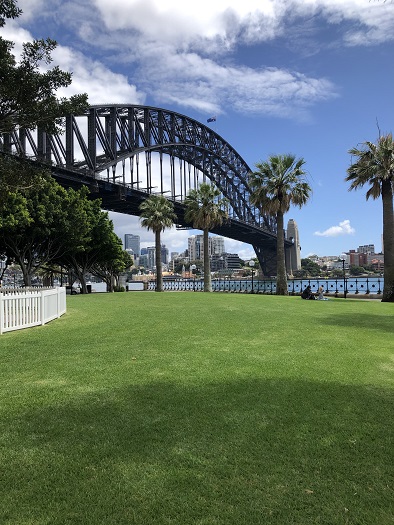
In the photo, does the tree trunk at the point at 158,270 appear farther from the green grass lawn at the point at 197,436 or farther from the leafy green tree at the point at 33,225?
the green grass lawn at the point at 197,436

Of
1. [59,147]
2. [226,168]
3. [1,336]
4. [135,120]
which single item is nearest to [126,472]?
[1,336]

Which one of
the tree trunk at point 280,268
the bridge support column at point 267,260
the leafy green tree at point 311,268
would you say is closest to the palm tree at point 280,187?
the tree trunk at point 280,268

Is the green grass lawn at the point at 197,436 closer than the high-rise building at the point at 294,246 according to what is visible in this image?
Yes

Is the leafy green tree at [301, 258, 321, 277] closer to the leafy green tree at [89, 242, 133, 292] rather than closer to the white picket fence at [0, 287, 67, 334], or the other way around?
the leafy green tree at [89, 242, 133, 292]

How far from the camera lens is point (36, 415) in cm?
447

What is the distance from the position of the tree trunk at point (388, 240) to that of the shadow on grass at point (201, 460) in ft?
70.5

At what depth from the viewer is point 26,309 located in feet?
37.4

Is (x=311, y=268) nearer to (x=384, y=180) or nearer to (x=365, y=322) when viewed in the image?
(x=384, y=180)

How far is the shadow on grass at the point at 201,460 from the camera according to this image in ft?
9.00

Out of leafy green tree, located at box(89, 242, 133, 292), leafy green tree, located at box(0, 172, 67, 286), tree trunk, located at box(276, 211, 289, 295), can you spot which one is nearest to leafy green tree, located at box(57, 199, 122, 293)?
leafy green tree, located at box(89, 242, 133, 292)

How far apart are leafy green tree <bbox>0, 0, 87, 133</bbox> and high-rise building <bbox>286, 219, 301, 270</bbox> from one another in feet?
319

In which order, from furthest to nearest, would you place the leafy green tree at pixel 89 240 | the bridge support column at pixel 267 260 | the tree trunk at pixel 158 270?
the bridge support column at pixel 267 260, the tree trunk at pixel 158 270, the leafy green tree at pixel 89 240

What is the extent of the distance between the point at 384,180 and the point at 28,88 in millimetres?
22443

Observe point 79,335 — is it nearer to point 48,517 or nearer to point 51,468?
point 51,468
